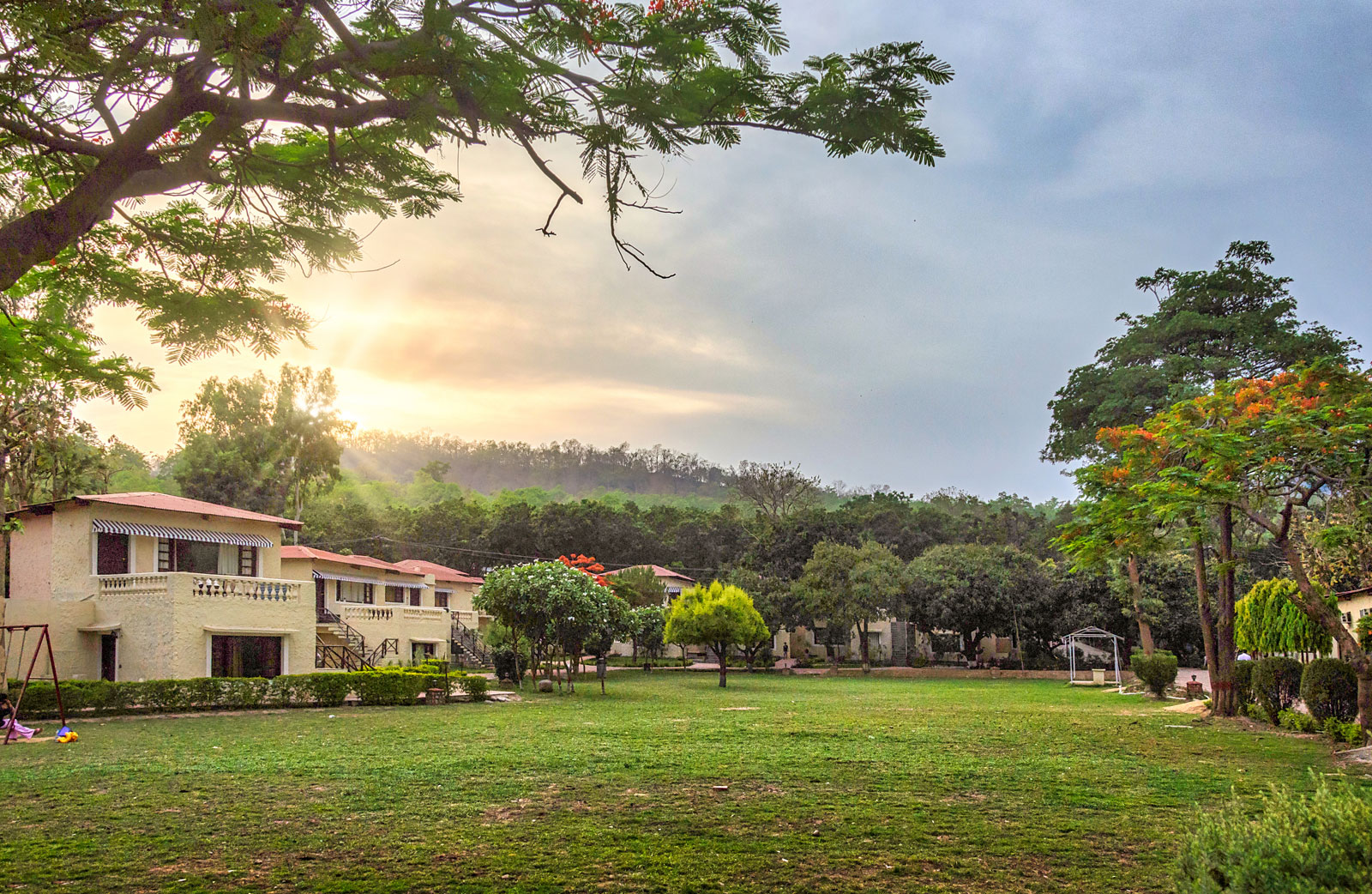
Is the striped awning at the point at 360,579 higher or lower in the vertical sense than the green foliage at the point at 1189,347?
lower

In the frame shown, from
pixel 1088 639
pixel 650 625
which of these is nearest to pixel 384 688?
pixel 650 625

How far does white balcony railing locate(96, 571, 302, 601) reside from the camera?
76.6 ft

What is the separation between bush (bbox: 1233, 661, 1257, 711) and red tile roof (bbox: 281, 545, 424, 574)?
91.2 ft

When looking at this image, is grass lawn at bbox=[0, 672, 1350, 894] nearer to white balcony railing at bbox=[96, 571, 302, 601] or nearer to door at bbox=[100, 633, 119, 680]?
white balcony railing at bbox=[96, 571, 302, 601]

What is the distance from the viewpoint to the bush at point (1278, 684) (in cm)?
1585

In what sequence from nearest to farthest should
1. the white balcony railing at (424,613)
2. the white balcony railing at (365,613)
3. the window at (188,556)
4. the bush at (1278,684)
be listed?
the bush at (1278,684)
the window at (188,556)
the white balcony railing at (365,613)
the white balcony railing at (424,613)

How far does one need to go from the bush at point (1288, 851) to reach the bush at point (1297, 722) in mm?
13870

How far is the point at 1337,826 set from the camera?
3.07 meters

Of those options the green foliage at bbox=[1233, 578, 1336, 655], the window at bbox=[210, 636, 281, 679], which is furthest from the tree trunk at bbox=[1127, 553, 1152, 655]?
the window at bbox=[210, 636, 281, 679]

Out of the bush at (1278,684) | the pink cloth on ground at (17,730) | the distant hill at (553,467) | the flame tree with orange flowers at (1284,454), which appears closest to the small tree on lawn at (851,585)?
the bush at (1278,684)

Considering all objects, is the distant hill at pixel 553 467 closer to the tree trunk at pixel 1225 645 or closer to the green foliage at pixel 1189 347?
the green foliage at pixel 1189 347

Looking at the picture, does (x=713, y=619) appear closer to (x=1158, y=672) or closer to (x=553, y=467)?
(x=1158, y=672)

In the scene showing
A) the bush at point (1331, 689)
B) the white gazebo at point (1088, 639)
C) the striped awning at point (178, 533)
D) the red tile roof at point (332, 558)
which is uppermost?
the striped awning at point (178, 533)

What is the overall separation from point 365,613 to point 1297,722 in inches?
1118
